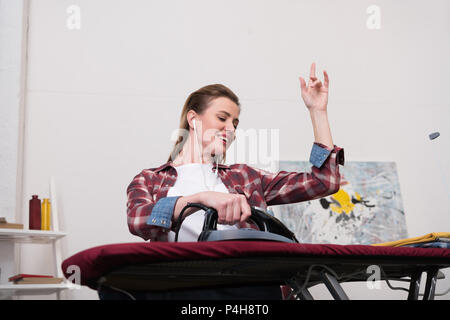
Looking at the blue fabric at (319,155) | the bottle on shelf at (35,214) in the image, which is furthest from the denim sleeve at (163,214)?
the bottle on shelf at (35,214)

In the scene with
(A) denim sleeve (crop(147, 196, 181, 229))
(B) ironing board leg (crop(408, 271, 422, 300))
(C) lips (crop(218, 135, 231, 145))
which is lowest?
(B) ironing board leg (crop(408, 271, 422, 300))

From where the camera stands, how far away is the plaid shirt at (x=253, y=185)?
1.19 meters

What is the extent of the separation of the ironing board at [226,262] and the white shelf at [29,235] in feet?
3.92

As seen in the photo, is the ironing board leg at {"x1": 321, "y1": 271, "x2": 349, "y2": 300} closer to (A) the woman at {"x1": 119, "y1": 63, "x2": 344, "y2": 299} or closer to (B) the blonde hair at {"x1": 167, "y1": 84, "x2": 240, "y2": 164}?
(A) the woman at {"x1": 119, "y1": 63, "x2": 344, "y2": 299}

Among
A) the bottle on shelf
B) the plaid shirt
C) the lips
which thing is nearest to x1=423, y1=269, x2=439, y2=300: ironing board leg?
the plaid shirt

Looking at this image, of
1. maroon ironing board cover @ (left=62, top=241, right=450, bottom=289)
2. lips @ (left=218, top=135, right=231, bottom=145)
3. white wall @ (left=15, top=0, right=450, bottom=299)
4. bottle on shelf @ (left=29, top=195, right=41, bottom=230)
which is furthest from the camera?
white wall @ (left=15, top=0, right=450, bottom=299)

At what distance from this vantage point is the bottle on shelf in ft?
7.04

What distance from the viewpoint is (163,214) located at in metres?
1.05

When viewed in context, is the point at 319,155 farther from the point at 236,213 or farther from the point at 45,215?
the point at 45,215

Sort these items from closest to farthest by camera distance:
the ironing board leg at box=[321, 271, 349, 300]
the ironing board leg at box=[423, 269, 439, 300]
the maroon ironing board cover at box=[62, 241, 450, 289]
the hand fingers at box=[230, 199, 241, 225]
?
the maroon ironing board cover at box=[62, 241, 450, 289], the ironing board leg at box=[321, 271, 349, 300], the hand fingers at box=[230, 199, 241, 225], the ironing board leg at box=[423, 269, 439, 300]

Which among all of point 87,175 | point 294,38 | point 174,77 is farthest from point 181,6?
point 87,175

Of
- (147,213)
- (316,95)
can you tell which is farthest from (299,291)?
(316,95)

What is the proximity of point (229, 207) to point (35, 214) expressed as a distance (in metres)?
1.47

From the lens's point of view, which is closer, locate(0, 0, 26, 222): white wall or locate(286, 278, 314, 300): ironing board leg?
locate(286, 278, 314, 300): ironing board leg
